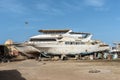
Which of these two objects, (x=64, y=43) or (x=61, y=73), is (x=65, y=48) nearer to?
(x=64, y=43)

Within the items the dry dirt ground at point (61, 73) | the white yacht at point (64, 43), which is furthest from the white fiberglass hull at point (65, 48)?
the dry dirt ground at point (61, 73)

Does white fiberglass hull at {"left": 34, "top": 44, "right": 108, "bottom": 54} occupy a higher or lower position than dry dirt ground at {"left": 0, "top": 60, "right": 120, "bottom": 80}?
higher

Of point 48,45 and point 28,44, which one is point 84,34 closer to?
point 48,45

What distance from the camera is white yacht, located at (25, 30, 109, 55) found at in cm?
6153

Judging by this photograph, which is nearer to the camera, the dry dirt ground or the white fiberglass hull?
the dry dirt ground

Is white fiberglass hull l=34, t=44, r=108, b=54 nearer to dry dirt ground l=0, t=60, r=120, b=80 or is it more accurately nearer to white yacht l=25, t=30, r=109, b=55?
white yacht l=25, t=30, r=109, b=55

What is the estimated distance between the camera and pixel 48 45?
6150 cm

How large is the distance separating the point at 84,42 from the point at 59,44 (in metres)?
5.91

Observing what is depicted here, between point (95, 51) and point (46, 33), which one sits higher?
point (46, 33)

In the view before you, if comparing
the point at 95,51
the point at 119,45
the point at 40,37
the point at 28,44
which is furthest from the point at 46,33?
the point at 119,45

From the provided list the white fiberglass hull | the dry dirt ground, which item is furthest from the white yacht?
the dry dirt ground

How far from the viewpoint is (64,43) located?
6219 cm

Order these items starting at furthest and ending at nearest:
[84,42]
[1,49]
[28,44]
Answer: [84,42]
[28,44]
[1,49]

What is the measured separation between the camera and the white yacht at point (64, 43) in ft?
202
